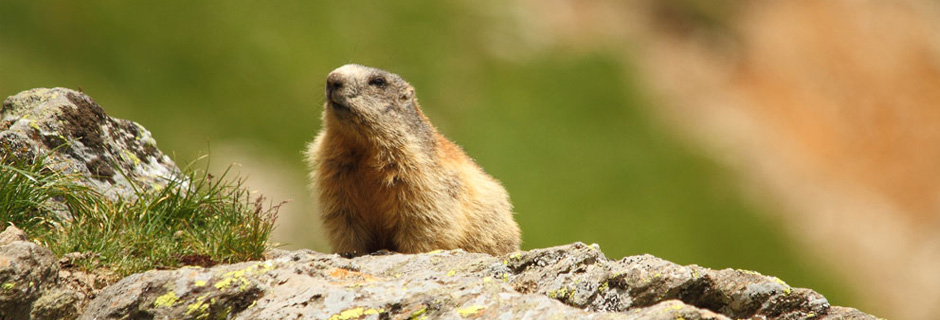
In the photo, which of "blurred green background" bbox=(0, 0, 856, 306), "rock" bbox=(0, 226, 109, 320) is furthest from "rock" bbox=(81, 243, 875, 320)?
"blurred green background" bbox=(0, 0, 856, 306)

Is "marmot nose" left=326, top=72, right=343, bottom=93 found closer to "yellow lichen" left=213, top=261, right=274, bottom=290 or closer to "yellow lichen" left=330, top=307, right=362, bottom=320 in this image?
"yellow lichen" left=213, top=261, right=274, bottom=290

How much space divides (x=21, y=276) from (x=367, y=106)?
4.28 metres

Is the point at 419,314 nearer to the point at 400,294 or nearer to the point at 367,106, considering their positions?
the point at 400,294

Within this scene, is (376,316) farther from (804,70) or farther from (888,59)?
(888,59)

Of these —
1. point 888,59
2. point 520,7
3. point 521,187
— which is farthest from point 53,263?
point 888,59

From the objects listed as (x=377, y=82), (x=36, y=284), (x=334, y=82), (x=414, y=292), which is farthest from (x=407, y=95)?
(x=36, y=284)

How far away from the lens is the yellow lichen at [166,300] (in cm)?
576

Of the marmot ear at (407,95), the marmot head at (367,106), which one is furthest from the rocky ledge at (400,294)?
the marmot ear at (407,95)

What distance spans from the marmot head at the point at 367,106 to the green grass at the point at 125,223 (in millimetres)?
1810

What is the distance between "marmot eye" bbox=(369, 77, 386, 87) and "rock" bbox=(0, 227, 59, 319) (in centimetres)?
432

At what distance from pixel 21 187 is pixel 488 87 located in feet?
64.7

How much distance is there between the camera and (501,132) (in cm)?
2458

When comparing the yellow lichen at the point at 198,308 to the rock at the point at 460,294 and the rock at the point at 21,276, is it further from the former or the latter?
the rock at the point at 21,276

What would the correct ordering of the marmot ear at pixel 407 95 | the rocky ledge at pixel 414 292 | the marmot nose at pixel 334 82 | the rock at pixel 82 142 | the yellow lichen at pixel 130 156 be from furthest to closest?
the marmot ear at pixel 407 95
the marmot nose at pixel 334 82
the yellow lichen at pixel 130 156
the rock at pixel 82 142
the rocky ledge at pixel 414 292
